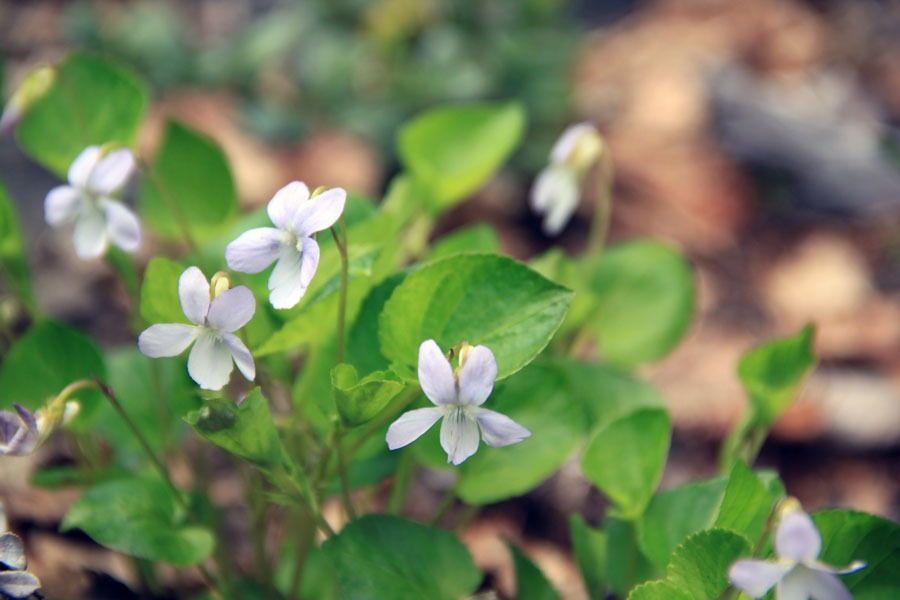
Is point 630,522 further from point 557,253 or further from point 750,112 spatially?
point 750,112

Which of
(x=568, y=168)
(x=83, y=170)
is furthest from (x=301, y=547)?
(x=568, y=168)

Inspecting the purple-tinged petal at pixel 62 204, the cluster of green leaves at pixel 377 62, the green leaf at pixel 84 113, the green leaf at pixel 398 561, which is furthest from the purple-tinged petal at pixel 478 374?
the cluster of green leaves at pixel 377 62

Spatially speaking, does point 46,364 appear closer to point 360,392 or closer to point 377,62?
point 360,392

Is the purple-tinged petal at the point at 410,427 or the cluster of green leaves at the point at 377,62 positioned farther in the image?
the cluster of green leaves at the point at 377,62

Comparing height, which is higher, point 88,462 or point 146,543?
point 146,543

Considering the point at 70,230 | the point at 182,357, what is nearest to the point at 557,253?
the point at 182,357

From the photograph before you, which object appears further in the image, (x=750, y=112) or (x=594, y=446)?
(x=750, y=112)

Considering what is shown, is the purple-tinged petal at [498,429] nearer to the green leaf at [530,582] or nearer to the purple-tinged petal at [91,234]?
the green leaf at [530,582]

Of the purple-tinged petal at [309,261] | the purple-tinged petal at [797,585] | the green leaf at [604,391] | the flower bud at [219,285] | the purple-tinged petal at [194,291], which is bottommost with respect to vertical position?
the green leaf at [604,391]
